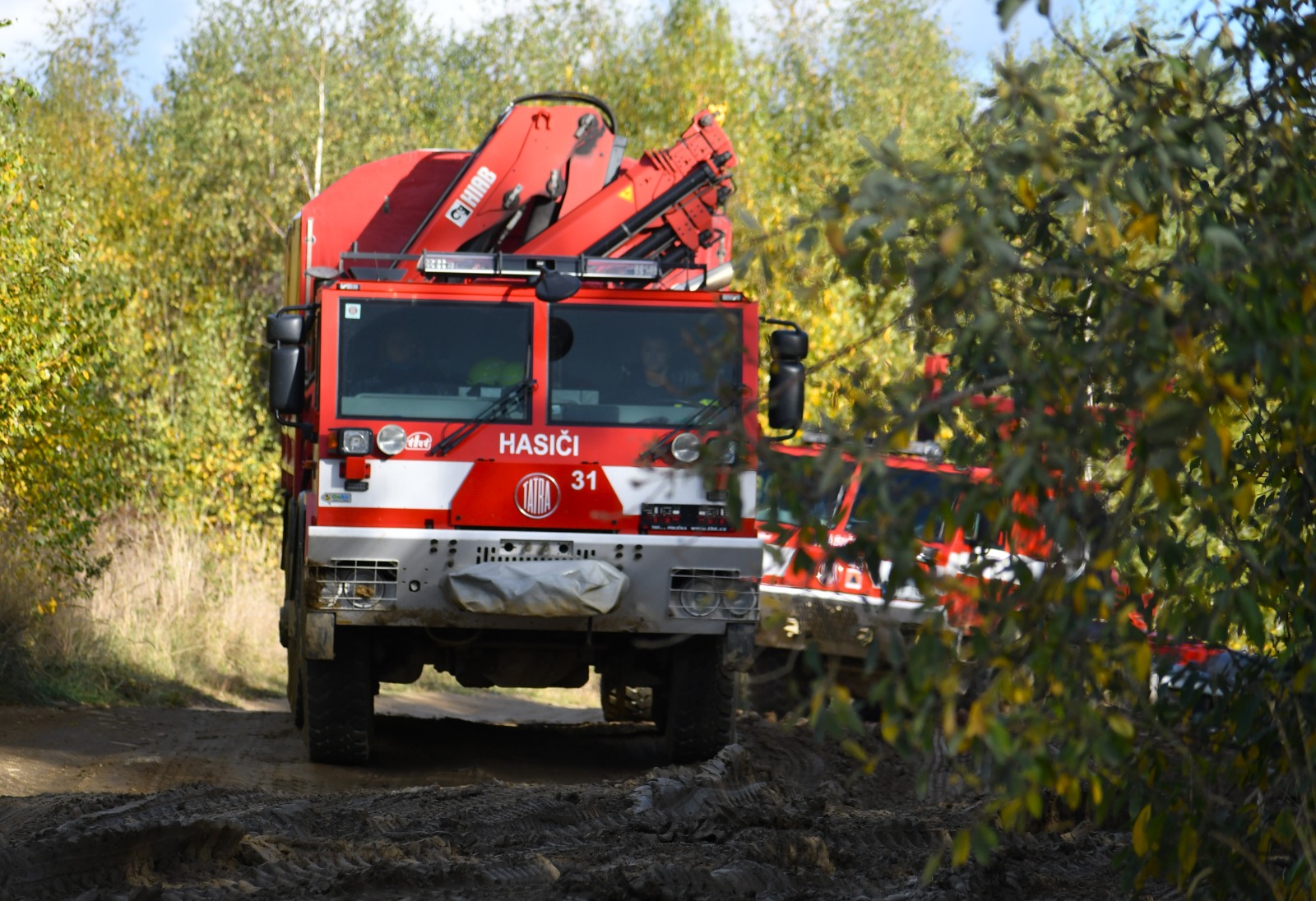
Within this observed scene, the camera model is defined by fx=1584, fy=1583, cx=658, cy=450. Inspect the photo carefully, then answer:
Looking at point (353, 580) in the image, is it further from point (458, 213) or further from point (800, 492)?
point (800, 492)

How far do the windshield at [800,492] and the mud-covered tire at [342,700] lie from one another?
6.14 m

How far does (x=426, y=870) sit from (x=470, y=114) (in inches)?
1121

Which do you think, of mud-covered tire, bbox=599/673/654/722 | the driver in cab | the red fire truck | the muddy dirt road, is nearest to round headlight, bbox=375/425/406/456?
the red fire truck

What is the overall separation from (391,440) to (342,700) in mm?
1582

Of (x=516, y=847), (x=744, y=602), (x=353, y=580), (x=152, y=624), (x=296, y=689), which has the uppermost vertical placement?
(x=353, y=580)

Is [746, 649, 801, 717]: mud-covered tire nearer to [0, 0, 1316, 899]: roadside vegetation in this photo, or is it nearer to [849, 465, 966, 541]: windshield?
[0, 0, 1316, 899]: roadside vegetation

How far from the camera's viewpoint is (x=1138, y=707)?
314 cm

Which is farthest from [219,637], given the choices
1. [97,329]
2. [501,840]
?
[501,840]

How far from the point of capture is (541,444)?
8.20 m

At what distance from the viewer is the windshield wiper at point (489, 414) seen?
8086mm

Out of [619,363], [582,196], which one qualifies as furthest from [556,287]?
[582,196]

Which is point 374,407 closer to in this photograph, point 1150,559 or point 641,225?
point 641,225

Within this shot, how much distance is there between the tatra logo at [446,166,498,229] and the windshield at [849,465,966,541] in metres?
7.04

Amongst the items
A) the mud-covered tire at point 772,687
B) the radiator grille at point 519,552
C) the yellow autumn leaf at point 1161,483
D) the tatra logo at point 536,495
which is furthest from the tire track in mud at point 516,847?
the mud-covered tire at point 772,687
